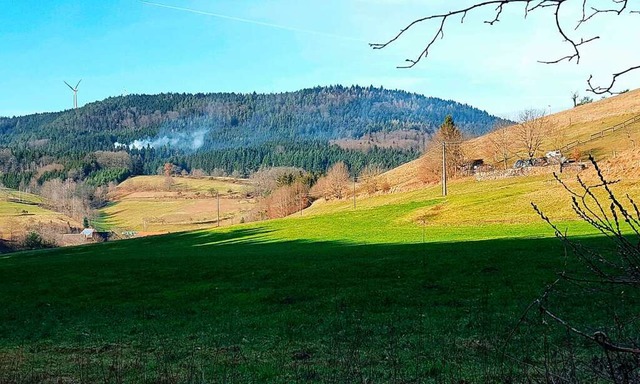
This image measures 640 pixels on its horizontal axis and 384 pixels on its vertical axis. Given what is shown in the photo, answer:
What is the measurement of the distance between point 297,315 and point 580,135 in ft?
391

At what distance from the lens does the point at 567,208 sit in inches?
2231

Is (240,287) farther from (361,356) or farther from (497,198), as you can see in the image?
(497,198)

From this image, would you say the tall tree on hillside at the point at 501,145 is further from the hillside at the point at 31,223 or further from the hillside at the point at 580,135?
the hillside at the point at 31,223

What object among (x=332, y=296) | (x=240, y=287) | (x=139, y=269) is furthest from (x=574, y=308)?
(x=139, y=269)

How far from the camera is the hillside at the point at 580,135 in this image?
346ft

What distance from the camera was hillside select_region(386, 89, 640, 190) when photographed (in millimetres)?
105338

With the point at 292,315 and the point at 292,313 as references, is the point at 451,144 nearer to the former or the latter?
the point at 292,313

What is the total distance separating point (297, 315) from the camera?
21.9 metres

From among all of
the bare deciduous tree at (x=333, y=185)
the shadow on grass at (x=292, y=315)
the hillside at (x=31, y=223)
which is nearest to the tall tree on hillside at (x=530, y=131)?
the bare deciduous tree at (x=333, y=185)

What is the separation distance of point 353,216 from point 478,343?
67560mm

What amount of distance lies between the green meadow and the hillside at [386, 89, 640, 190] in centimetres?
6450

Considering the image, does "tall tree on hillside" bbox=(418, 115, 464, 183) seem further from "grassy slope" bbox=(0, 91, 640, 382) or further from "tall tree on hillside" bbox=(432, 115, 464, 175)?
"grassy slope" bbox=(0, 91, 640, 382)

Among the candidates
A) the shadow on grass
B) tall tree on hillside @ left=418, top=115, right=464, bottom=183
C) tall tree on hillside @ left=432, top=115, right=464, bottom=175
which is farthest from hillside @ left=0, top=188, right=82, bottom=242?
the shadow on grass

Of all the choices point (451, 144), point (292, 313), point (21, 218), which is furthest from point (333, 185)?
point (292, 313)
